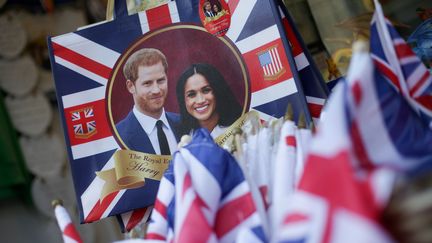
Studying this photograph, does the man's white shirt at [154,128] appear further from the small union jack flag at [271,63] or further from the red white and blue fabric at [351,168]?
the red white and blue fabric at [351,168]

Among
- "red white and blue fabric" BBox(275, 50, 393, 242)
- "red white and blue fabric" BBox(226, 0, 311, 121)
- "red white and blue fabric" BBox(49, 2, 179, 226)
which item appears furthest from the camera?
"red white and blue fabric" BBox(49, 2, 179, 226)

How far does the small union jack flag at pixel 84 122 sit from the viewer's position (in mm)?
1468

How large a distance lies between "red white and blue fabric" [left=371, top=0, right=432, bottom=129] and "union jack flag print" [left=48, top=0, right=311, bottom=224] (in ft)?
1.09

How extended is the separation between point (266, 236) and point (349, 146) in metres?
0.33

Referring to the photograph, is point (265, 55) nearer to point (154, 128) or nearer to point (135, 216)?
point (154, 128)

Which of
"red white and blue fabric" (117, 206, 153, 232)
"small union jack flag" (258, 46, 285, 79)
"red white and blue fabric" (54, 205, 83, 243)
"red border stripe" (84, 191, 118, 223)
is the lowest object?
"red white and blue fabric" (117, 206, 153, 232)

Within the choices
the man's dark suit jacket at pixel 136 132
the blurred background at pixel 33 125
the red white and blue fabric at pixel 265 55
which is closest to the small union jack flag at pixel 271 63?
the red white and blue fabric at pixel 265 55

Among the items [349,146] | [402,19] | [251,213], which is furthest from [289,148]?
[402,19]

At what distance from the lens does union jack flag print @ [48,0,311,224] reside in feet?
4.56

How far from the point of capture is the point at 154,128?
145 centimetres

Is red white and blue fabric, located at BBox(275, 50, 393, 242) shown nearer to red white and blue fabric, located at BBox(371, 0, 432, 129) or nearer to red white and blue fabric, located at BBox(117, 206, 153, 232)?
red white and blue fabric, located at BBox(371, 0, 432, 129)

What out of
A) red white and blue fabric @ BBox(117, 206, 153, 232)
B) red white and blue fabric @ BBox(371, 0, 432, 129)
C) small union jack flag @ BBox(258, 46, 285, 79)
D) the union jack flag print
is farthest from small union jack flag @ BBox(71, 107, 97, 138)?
red white and blue fabric @ BBox(371, 0, 432, 129)

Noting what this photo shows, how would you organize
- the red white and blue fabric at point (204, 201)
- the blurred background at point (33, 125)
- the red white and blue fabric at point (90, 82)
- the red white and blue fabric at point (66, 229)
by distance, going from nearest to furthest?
the red white and blue fabric at point (204, 201)
the red white and blue fabric at point (66, 229)
the red white and blue fabric at point (90, 82)
the blurred background at point (33, 125)

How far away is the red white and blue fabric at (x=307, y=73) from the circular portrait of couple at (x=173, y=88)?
0.14m
